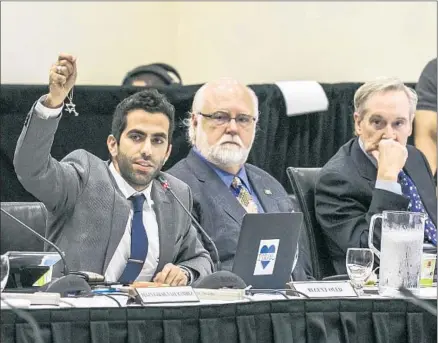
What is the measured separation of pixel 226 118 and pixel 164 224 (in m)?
0.69

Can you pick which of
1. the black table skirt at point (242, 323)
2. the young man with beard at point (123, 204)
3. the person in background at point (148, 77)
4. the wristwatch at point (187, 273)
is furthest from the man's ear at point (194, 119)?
the black table skirt at point (242, 323)

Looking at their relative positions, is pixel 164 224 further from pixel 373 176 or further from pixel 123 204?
pixel 373 176

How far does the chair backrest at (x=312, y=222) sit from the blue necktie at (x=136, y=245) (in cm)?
76

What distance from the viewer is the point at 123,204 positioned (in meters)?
3.28

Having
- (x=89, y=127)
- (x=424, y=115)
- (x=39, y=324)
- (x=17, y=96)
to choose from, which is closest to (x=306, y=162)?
(x=424, y=115)

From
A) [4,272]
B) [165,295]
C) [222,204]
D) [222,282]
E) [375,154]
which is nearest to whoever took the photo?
[4,272]

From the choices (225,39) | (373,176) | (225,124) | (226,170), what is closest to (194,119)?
(225,124)

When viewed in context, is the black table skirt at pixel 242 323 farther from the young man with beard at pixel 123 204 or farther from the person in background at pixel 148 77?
the person in background at pixel 148 77

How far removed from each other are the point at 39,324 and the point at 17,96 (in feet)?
6.58

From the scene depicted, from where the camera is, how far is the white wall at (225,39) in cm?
604

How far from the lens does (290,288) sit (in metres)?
2.90

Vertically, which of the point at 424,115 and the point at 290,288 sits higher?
the point at 424,115

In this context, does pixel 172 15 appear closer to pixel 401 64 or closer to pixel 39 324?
pixel 401 64

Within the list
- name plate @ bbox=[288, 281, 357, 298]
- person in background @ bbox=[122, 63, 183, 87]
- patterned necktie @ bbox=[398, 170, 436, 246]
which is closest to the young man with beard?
name plate @ bbox=[288, 281, 357, 298]
